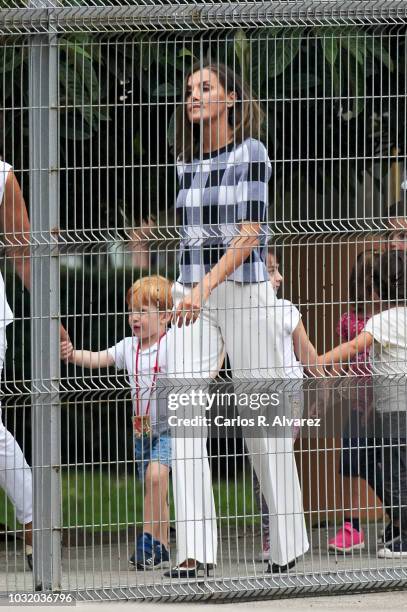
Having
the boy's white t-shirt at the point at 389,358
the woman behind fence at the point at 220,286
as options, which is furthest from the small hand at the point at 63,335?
the boy's white t-shirt at the point at 389,358

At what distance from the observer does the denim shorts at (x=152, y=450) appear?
6480mm

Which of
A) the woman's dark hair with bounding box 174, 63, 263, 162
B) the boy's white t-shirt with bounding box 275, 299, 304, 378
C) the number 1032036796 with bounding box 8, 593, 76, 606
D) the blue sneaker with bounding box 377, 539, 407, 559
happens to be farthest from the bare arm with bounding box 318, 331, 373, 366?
the number 1032036796 with bounding box 8, 593, 76, 606

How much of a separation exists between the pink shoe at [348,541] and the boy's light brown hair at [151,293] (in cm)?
127

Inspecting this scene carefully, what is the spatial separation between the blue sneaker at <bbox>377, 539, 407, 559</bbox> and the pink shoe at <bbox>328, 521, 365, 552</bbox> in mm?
95

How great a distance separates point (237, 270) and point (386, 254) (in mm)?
663

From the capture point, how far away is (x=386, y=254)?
6559 mm

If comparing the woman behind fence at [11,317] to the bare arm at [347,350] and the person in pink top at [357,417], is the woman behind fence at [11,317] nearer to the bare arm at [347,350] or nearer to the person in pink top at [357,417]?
the bare arm at [347,350]

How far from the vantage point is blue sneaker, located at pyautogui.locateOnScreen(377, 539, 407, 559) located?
668 cm

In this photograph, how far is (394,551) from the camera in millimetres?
6727

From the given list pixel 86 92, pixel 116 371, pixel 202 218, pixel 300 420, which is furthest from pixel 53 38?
pixel 300 420

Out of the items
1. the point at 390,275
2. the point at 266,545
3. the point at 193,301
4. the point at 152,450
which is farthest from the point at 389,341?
the point at 152,450

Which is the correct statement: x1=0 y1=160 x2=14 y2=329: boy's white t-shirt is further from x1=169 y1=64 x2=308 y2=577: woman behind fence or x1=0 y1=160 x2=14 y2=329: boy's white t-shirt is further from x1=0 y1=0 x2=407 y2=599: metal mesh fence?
x1=169 y1=64 x2=308 y2=577: woman behind fence

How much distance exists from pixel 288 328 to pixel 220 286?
1.17 feet

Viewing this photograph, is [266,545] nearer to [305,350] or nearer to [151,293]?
[305,350]
